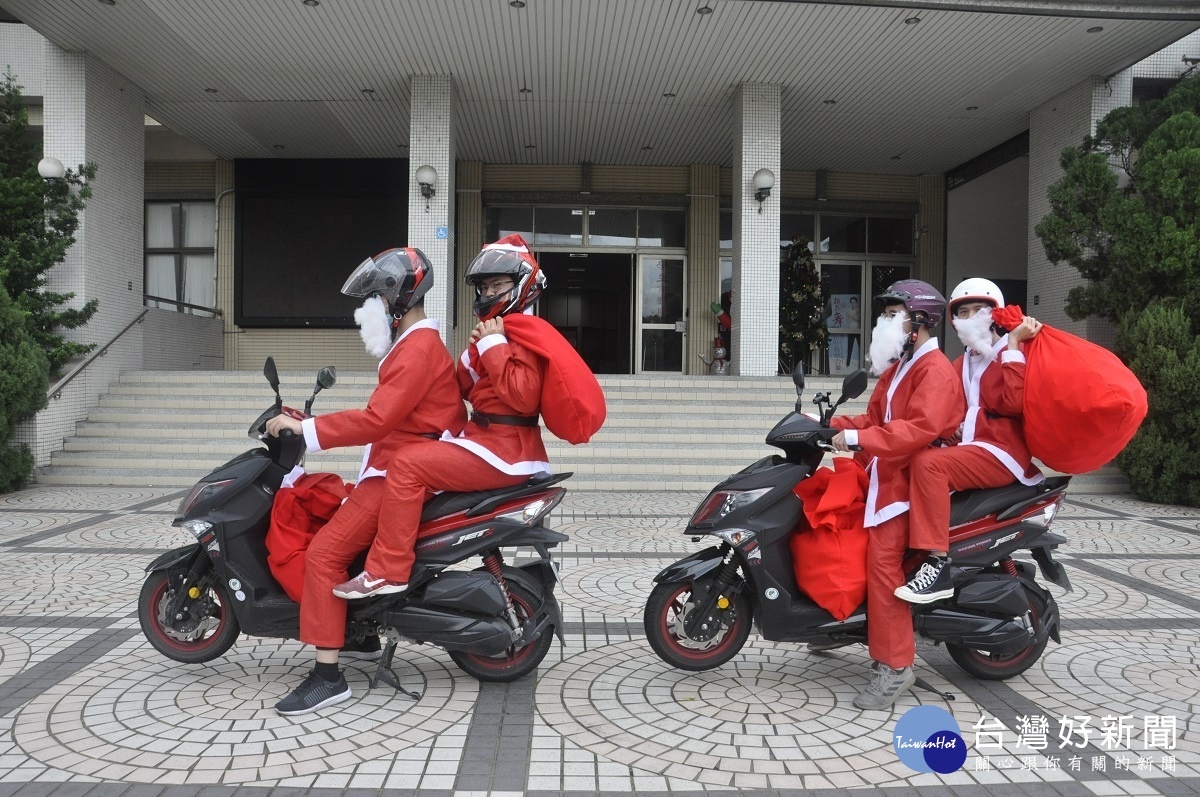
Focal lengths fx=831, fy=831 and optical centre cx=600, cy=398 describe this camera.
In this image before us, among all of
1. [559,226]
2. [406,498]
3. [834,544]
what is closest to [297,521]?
[406,498]

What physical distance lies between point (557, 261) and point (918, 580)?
49.6ft

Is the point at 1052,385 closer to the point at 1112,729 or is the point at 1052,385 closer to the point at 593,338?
the point at 1112,729

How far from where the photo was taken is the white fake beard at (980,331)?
11.3 feet

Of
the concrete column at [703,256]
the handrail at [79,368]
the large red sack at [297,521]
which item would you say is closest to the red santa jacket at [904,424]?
the large red sack at [297,521]

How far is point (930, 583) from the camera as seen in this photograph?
321 cm

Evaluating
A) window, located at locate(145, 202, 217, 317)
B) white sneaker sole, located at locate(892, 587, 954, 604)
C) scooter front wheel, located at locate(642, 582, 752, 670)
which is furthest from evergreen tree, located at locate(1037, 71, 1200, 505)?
window, located at locate(145, 202, 217, 317)

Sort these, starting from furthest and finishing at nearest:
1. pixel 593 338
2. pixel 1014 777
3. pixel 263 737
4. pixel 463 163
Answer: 1. pixel 593 338
2. pixel 463 163
3. pixel 263 737
4. pixel 1014 777

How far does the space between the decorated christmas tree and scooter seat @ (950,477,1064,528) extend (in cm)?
1261

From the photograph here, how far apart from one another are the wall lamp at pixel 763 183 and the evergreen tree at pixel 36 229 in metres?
9.25

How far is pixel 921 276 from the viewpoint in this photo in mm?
17859

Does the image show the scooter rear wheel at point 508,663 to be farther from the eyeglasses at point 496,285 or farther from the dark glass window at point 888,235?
the dark glass window at point 888,235

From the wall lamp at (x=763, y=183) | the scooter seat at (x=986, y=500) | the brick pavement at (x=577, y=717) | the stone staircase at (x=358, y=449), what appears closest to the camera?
the brick pavement at (x=577, y=717)

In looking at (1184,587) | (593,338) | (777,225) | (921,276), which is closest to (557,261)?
(593,338)

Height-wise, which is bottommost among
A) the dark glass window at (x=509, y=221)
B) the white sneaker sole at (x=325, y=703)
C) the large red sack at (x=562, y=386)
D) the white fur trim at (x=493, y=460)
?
the white sneaker sole at (x=325, y=703)
